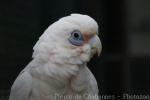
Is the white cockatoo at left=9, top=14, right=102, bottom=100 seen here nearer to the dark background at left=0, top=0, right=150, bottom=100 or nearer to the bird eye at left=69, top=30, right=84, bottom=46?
the bird eye at left=69, top=30, right=84, bottom=46

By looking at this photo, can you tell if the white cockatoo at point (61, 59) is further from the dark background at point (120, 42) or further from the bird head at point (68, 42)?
the dark background at point (120, 42)

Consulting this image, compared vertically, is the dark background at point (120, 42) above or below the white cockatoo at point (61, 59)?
below

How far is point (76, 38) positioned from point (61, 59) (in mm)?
71

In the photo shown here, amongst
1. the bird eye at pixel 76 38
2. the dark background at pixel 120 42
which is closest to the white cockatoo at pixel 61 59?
the bird eye at pixel 76 38

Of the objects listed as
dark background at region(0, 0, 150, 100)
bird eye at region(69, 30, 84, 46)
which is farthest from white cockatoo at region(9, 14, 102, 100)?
dark background at region(0, 0, 150, 100)

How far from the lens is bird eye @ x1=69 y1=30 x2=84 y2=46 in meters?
1.35

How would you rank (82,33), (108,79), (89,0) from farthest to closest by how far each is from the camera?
(108,79), (89,0), (82,33)

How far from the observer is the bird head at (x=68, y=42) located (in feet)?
4.43

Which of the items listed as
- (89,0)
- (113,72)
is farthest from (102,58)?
(89,0)

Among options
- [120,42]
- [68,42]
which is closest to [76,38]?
[68,42]

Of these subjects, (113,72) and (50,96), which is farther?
(113,72)

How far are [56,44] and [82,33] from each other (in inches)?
3.1

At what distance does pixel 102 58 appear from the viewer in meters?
2.47

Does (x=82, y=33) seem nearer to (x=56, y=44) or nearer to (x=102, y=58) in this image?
(x=56, y=44)
